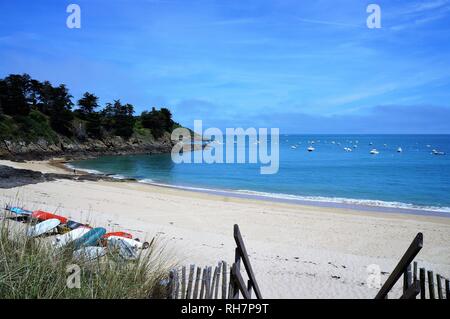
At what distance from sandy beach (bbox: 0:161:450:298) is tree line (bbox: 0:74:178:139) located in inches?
1494

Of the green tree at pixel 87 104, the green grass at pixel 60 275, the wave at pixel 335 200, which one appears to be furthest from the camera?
Result: the green tree at pixel 87 104

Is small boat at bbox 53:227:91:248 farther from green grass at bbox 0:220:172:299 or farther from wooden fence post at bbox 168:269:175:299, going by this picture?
wooden fence post at bbox 168:269:175:299

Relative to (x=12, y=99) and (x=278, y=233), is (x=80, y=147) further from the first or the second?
(x=278, y=233)

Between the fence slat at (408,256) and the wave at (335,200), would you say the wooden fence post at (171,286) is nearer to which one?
the fence slat at (408,256)

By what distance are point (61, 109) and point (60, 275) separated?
207ft

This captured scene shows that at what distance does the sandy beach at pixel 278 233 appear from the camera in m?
9.29

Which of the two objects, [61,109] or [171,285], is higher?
[61,109]

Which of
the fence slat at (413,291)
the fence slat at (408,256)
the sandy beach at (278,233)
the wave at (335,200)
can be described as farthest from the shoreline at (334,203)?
the fence slat at (413,291)

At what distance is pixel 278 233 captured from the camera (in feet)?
47.9

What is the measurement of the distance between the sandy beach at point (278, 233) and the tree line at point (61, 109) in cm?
3795

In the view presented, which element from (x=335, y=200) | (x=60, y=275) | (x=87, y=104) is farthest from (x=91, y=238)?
(x=87, y=104)

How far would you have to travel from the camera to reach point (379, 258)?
11.5m
